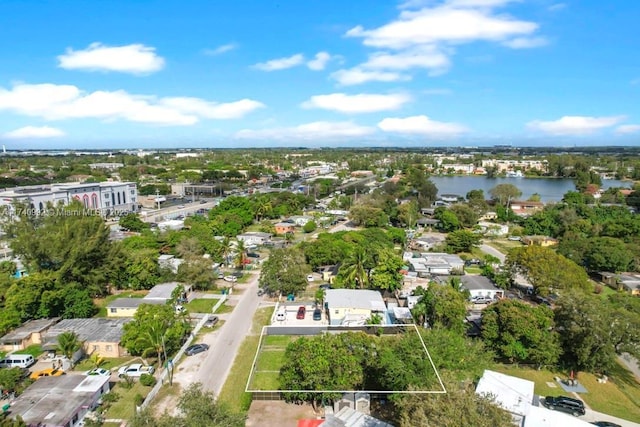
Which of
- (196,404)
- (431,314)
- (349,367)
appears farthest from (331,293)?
(196,404)

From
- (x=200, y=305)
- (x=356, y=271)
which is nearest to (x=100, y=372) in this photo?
(x=200, y=305)

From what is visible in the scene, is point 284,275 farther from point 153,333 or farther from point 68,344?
point 68,344

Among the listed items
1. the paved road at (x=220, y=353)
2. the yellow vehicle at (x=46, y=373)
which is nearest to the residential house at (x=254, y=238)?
the paved road at (x=220, y=353)

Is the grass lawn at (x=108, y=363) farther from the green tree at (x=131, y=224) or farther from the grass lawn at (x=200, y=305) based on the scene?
the green tree at (x=131, y=224)

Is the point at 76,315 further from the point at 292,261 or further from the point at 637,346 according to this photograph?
the point at 637,346

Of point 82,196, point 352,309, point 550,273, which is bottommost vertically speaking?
point 352,309

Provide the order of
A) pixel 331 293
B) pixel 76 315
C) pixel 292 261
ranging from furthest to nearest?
pixel 292 261
pixel 331 293
pixel 76 315
